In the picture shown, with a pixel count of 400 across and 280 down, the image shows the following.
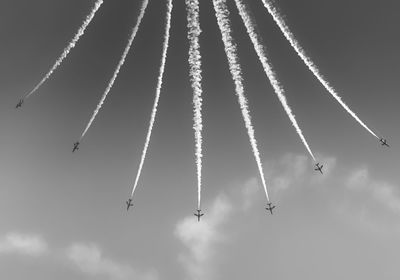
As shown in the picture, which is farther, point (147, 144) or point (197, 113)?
point (147, 144)

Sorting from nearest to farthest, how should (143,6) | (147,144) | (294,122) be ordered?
(143,6) → (294,122) → (147,144)

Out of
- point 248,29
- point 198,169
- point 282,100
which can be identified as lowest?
point 198,169

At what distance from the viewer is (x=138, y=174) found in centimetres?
4062

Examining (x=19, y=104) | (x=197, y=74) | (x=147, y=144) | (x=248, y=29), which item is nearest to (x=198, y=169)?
(x=147, y=144)

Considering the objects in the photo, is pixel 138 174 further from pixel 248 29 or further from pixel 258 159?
pixel 248 29

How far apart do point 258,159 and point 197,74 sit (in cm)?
997

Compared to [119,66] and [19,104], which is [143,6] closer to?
[119,66]

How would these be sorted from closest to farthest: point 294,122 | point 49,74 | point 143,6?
point 143,6 → point 49,74 → point 294,122

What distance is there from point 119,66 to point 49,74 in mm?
5588

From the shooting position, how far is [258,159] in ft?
125

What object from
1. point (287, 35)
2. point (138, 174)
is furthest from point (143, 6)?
point (138, 174)

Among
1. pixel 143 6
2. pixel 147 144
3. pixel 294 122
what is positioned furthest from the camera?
pixel 147 144

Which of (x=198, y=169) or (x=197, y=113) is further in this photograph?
(x=198, y=169)

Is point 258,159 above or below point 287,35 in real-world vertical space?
below
